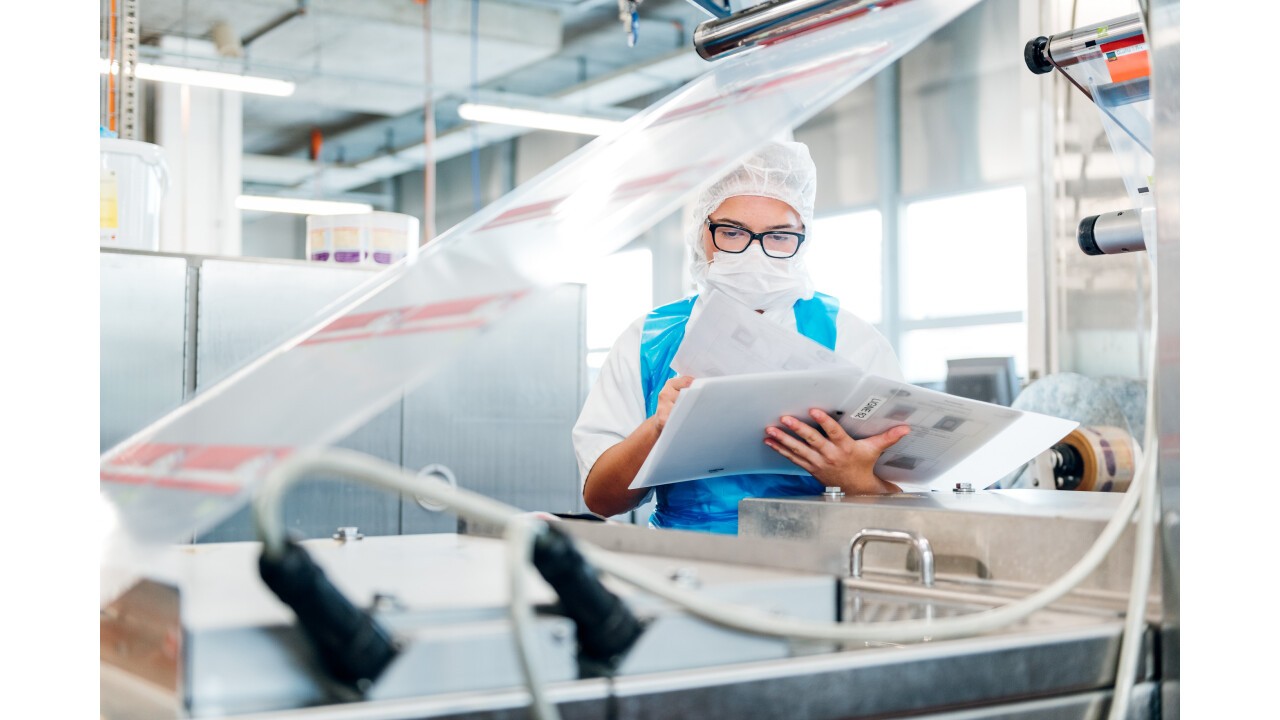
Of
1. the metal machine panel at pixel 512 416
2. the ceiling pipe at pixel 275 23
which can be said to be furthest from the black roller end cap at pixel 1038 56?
the ceiling pipe at pixel 275 23

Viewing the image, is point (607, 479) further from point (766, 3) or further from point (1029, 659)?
point (1029, 659)

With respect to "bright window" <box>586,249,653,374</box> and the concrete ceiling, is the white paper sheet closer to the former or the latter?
the concrete ceiling

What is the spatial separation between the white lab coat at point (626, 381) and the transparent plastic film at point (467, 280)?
0.83m

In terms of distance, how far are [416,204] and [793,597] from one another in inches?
430

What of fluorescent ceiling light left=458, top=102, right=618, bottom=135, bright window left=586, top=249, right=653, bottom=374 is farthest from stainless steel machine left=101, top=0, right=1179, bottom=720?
bright window left=586, top=249, right=653, bottom=374

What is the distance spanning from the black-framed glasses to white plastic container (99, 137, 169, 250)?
1660 millimetres

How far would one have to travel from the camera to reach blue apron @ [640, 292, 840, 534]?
1604mm

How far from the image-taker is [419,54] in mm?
7168

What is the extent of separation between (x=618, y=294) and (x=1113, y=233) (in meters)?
7.95

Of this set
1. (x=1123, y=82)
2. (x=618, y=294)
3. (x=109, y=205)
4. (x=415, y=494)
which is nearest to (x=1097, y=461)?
(x=1123, y=82)

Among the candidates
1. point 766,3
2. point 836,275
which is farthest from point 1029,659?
point 836,275

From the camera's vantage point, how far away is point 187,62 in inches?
278

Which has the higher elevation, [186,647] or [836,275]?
[836,275]

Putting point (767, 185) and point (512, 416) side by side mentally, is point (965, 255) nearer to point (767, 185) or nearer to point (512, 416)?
point (512, 416)
